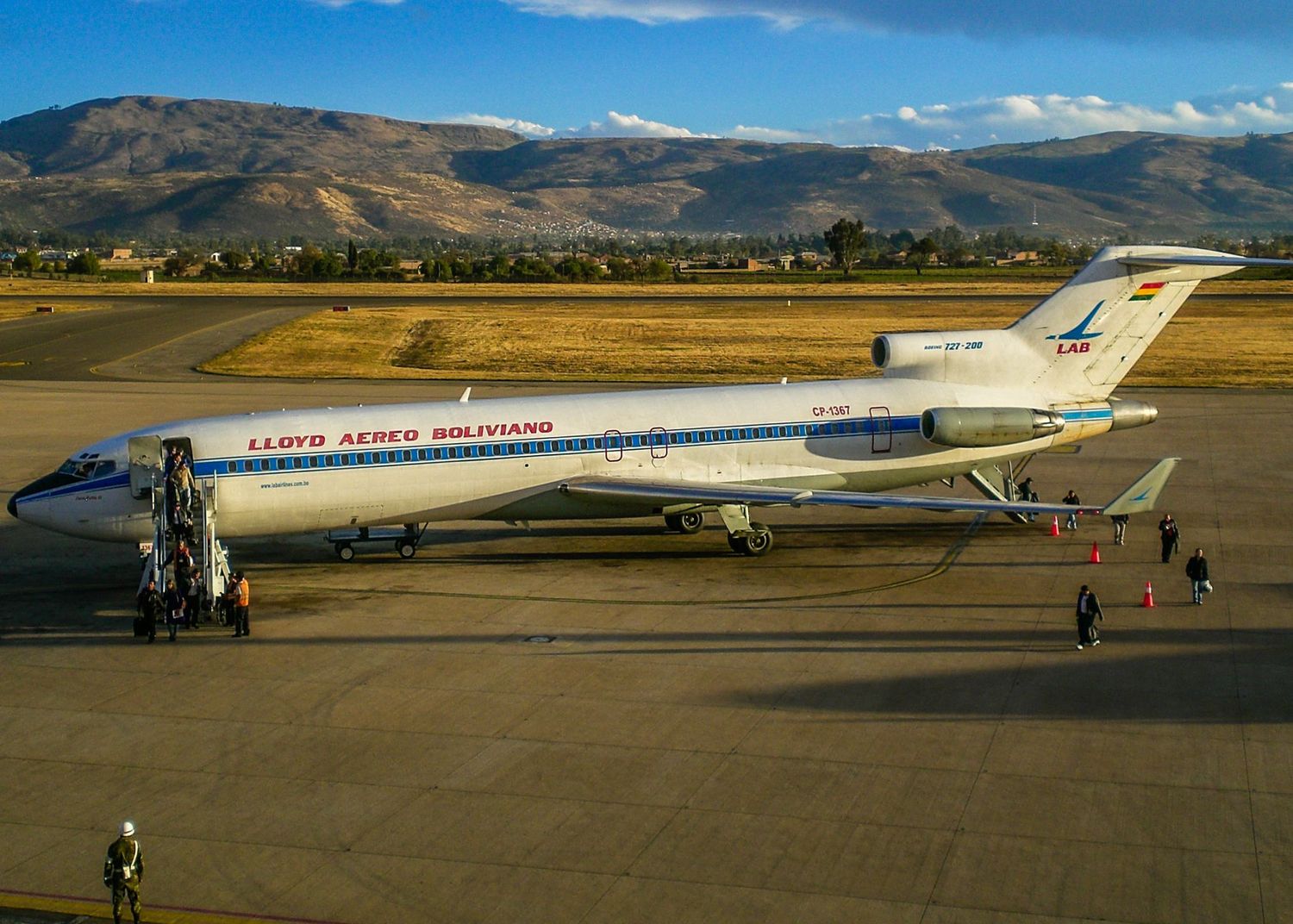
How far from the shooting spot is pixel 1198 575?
950 inches

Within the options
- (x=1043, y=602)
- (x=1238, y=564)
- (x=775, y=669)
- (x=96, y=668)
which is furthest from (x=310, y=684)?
(x=1238, y=564)

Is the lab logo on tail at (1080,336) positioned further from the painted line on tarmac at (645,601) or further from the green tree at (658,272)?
the green tree at (658,272)

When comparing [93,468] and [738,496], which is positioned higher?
[93,468]

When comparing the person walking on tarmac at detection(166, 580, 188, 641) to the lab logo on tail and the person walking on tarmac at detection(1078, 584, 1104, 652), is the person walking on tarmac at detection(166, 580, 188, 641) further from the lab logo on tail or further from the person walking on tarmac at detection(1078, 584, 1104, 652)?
the lab logo on tail

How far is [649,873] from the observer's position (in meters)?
14.1

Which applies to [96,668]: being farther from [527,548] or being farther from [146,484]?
[527,548]

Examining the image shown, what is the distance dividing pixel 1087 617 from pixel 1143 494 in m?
4.20

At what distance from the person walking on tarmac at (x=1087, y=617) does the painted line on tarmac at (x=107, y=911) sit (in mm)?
13918

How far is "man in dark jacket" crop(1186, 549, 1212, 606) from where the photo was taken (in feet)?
79.2

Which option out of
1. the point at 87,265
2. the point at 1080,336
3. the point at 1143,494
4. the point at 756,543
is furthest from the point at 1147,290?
the point at 87,265

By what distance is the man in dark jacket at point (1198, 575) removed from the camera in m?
24.1

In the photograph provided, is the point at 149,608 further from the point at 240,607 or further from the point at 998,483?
the point at 998,483

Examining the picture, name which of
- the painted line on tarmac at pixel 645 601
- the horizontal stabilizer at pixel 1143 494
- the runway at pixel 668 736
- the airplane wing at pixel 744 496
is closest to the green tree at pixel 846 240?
the runway at pixel 668 736

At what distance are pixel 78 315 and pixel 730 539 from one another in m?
88.9
